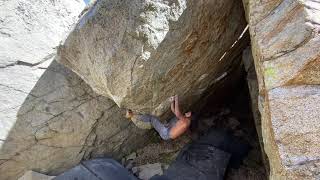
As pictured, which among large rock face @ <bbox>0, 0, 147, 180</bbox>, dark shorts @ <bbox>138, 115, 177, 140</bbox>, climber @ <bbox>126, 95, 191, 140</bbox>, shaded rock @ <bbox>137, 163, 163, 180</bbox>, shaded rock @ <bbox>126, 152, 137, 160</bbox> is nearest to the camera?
climber @ <bbox>126, 95, 191, 140</bbox>

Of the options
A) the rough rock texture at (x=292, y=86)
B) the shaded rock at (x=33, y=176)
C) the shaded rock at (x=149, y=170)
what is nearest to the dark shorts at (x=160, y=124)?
the shaded rock at (x=149, y=170)

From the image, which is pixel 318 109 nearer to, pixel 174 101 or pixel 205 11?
pixel 205 11

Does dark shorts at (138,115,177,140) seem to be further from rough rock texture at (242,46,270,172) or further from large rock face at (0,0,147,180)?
rough rock texture at (242,46,270,172)

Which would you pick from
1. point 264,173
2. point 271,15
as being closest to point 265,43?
point 271,15

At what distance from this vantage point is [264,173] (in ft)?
18.0

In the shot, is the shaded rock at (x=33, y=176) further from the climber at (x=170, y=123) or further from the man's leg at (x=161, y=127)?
the man's leg at (x=161, y=127)

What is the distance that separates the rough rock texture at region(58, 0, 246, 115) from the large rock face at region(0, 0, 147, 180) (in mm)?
1112

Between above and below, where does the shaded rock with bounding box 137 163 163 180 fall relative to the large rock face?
below

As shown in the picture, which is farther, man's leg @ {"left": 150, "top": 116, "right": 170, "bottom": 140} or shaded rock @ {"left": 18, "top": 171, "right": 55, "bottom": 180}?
shaded rock @ {"left": 18, "top": 171, "right": 55, "bottom": 180}

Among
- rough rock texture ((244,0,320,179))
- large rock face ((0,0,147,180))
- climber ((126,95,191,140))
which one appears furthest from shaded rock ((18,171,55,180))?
rough rock texture ((244,0,320,179))

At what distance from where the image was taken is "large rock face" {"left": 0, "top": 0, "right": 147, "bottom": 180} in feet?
17.7

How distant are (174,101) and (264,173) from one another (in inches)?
78.3

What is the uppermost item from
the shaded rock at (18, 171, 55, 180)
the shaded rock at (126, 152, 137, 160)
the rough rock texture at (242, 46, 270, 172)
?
the rough rock texture at (242, 46, 270, 172)

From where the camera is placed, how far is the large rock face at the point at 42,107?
541 cm
